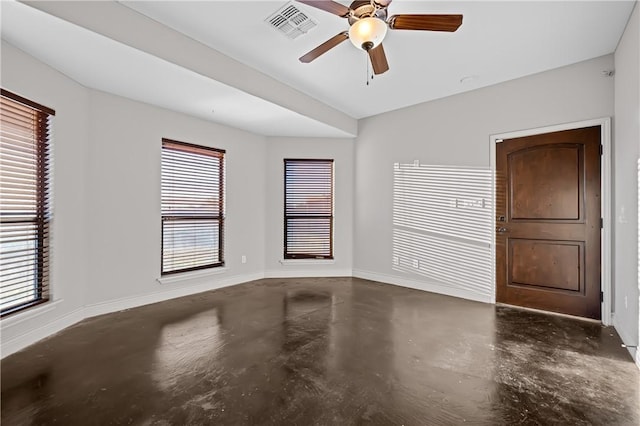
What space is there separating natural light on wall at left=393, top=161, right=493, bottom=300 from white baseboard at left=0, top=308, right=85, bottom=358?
420 centimetres

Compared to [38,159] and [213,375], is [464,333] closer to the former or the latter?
[213,375]

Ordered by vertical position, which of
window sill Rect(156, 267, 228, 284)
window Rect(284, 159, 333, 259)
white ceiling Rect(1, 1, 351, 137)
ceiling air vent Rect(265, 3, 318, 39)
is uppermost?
ceiling air vent Rect(265, 3, 318, 39)

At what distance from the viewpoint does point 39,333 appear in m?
2.83

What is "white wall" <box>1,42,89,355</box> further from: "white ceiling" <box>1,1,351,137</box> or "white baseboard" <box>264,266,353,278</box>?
"white baseboard" <box>264,266,353,278</box>

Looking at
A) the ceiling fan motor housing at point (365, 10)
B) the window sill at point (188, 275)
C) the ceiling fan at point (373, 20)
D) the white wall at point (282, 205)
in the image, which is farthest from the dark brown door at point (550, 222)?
the window sill at point (188, 275)

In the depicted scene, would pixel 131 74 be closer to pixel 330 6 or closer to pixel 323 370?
pixel 330 6

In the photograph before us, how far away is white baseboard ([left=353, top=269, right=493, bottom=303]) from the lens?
4194 mm

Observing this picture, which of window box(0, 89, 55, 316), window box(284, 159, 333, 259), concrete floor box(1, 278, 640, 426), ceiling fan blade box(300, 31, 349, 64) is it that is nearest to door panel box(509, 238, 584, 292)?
concrete floor box(1, 278, 640, 426)

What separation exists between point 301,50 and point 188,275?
329 cm

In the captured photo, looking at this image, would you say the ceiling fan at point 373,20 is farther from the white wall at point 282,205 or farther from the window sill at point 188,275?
the window sill at point 188,275

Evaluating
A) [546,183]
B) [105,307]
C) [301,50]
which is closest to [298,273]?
[105,307]

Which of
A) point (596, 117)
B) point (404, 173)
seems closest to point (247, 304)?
point (404, 173)

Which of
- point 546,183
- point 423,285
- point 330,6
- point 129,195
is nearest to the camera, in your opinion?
point 330,6

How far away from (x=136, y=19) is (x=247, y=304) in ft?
10.4
